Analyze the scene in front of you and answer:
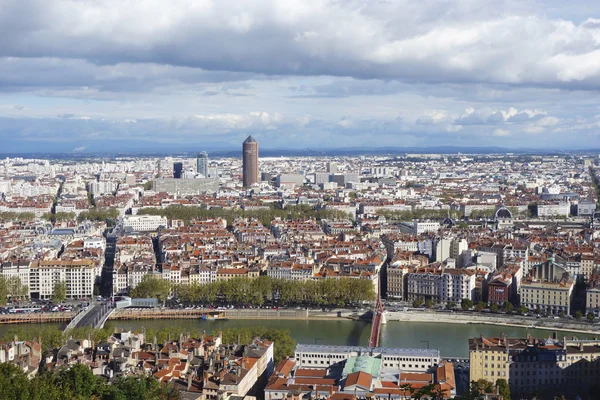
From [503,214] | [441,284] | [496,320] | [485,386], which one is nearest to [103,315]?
[441,284]

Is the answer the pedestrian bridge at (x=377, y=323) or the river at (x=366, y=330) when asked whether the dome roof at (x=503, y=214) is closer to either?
the pedestrian bridge at (x=377, y=323)

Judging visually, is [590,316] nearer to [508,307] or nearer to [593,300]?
[593,300]

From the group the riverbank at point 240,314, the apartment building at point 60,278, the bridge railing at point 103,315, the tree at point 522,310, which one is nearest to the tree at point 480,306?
the tree at point 522,310

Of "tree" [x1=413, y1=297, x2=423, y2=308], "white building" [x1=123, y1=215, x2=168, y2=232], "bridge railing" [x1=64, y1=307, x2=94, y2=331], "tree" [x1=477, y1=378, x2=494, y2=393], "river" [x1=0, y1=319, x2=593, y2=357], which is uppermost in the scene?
"white building" [x1=123, y1=215, x2=168, y2=232]

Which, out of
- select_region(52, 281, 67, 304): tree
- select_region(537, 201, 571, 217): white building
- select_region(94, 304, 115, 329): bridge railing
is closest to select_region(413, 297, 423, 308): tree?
select_region(94, 304, 115, 329): bridge railing

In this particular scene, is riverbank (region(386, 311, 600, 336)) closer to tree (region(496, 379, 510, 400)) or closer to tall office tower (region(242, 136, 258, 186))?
tree (region(496, 379, 510, 400))

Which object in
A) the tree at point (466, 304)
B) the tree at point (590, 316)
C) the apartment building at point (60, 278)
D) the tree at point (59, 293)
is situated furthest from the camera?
the apartment building at point (60, 278)
